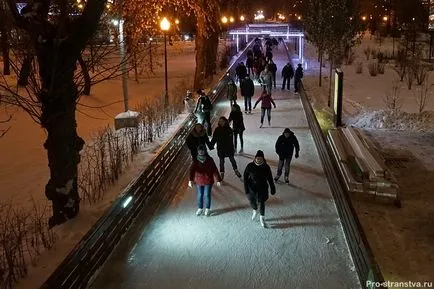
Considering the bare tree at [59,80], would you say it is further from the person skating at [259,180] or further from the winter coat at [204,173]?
the person skating at [259,180]

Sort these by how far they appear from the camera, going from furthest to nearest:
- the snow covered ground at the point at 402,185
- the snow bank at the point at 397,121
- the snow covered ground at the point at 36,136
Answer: the snow bank at the point at 397,121, the snow covered ground at the point at 36,136, the snow covered ground at the point at 402,185

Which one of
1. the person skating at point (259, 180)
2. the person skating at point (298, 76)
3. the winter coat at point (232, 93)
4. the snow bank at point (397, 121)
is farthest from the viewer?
the person skating at point (298, 76)

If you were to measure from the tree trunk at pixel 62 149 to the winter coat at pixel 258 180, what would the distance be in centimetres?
304

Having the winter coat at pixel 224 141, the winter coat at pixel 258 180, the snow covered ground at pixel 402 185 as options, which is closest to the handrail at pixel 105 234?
the winter coat at pixel 224 141

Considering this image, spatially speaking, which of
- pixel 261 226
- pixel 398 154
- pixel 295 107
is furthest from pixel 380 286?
pixel 295 107

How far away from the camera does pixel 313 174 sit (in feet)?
41.1

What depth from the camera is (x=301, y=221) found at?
966 cm

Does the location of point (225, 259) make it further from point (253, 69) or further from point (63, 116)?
point (253, 69)

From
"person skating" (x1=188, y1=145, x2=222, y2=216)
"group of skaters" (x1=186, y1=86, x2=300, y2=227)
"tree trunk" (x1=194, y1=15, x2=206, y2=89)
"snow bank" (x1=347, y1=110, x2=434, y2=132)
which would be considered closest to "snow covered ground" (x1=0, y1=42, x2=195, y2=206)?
"tree trunk" (x1=194, y1=15, x2=206, y2=89)

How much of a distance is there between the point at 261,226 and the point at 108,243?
2.81 meters

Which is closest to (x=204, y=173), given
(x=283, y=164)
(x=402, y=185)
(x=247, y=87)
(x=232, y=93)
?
(x=283, y=164)

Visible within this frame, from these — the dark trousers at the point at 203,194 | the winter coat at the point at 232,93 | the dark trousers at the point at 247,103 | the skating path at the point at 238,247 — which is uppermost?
the winter coat at the point at 232,93

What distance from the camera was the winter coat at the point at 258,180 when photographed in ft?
30.1

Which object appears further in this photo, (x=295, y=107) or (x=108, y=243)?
(x=295, y=107)
